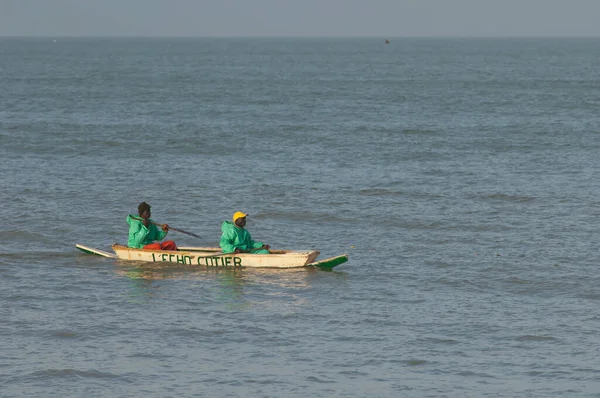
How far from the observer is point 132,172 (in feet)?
116

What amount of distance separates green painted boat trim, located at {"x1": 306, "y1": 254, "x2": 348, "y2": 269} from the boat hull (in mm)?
117

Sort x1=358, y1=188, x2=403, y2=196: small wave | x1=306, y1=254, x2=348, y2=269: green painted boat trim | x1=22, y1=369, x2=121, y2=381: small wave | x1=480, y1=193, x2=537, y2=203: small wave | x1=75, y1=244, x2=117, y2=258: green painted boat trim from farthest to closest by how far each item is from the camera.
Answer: x1=358, y1=188, x2=403, y2=196: small wave → x1=480, y1=193, x2=537, y2=203: small wave → x1=75, y1=244, x2=117, y2=258: green painted boat trim → x1=306, y1=254, x2=348, y2=269: green painted boat trim → x1=22, y1=369, x2=121, y2=381: small wave

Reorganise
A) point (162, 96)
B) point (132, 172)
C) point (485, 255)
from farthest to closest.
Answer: point (162, 96), point (132, 172), point (485, 255)

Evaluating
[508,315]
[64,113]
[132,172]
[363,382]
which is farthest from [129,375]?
[64,113]

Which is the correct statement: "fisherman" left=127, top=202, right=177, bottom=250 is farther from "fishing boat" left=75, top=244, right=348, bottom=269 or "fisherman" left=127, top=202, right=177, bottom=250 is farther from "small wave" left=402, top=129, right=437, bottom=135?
"small wave" left=402, top=129, right=437, bottom=135

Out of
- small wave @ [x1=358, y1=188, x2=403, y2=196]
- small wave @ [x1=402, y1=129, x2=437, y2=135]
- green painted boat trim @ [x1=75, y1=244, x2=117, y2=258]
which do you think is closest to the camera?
green painted boat trim @ [x1=75, y1=244, x2=117, y2=258]

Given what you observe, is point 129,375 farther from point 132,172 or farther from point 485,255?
point 132,172

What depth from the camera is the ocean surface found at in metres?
15.8

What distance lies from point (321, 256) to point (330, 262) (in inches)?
72.8

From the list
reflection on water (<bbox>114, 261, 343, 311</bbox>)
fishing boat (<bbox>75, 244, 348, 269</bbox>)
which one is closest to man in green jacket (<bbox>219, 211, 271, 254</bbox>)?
fishing boat (<bbox>75, 244, 348, 269</bbox>)

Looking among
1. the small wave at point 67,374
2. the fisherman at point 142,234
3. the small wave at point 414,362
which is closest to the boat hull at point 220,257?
the fisherman at point 142,234

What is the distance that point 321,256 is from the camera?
77.3ft

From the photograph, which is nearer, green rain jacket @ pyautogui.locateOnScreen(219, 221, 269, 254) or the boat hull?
the boat hull

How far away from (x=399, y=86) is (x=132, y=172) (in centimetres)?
4624
